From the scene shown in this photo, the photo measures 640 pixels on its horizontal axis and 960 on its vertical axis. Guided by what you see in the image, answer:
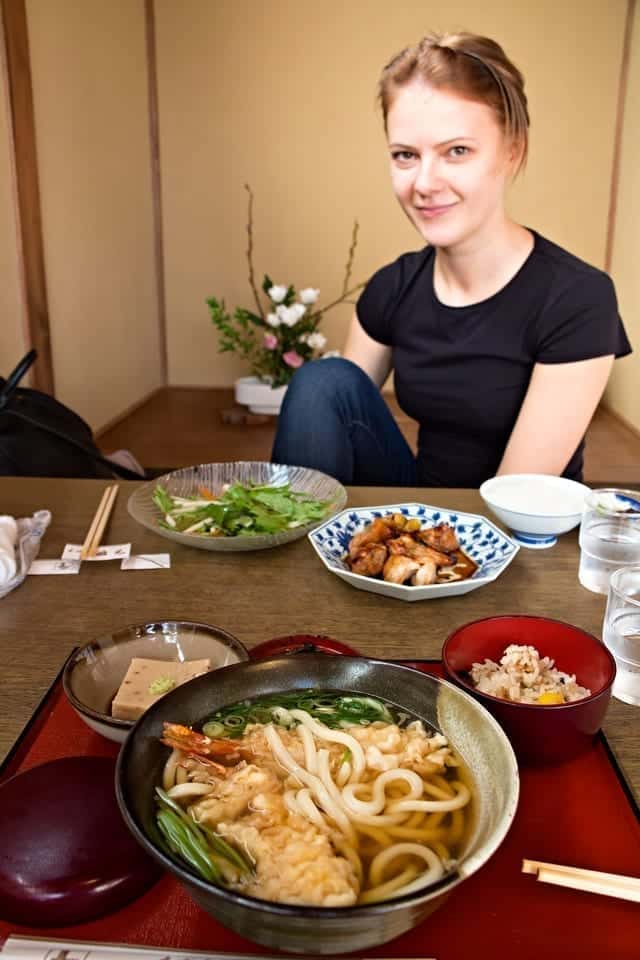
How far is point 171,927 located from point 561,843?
0.32 meters

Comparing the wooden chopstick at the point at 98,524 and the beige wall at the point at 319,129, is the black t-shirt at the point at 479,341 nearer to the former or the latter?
the wooden chopstick at the point at 98,524

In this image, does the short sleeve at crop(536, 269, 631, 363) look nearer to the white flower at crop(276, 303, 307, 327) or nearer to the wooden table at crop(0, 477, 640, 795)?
the wooden table at crop(0, 477, 640, 795)

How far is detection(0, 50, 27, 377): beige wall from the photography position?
298 cm

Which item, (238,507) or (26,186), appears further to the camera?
(26,186)

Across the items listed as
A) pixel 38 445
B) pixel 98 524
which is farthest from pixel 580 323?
pixel 38 445

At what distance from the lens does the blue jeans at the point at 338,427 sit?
5.84ft

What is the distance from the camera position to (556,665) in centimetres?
85

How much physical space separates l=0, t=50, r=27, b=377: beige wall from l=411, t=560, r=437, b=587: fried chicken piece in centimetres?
250

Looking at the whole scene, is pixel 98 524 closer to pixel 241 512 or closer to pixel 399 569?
pixel 241 512

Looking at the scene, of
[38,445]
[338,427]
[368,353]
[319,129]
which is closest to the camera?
[338,427]

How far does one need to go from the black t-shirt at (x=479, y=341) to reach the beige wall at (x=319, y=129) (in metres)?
3.08

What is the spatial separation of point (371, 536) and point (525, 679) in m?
0.42

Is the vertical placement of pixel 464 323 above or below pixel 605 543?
above

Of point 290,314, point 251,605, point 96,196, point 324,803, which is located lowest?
point 290,314
